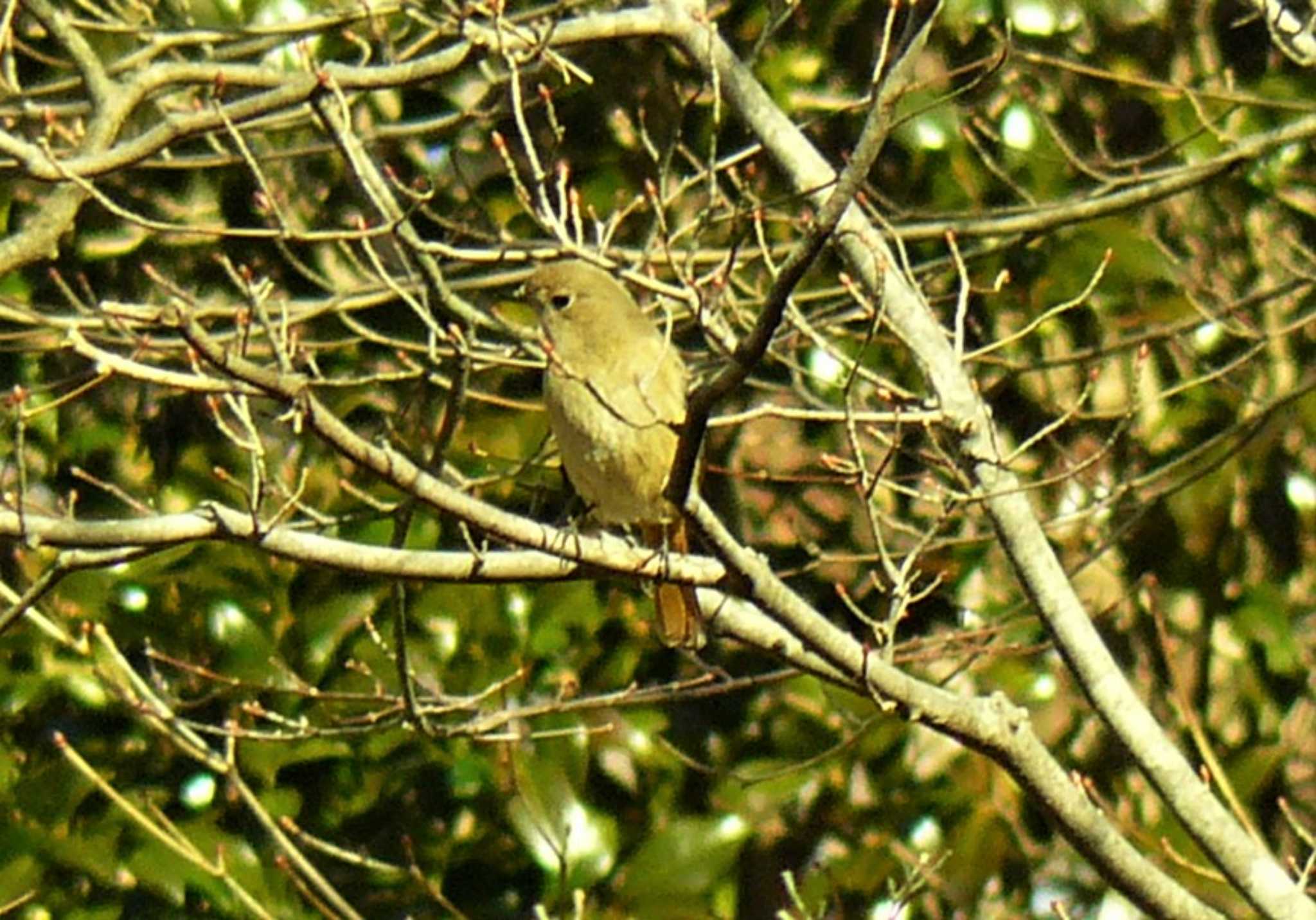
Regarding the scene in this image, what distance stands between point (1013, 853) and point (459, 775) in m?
1.34

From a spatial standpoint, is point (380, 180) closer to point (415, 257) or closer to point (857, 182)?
point (415, 257)

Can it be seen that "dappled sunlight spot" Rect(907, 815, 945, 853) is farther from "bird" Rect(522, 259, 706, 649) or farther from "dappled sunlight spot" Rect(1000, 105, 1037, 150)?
"dappled sunlight spot" Rect(1000, 105, 1037, 150)

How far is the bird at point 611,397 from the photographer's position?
15.4ft

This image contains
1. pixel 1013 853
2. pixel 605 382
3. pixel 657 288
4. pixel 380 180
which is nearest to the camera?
pixel 657 288

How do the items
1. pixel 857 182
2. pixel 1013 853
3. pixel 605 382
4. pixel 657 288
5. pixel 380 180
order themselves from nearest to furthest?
pixel 857 182 → pixel 657 288 → pixel 380 180 → pixel 605 382 → pixel 1013 853

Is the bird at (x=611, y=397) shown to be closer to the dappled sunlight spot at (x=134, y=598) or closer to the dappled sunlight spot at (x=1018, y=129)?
the dappled sunlight spot at (x=134, y=598)

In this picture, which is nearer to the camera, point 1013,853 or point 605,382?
point 605,382

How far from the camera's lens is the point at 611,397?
4773 mm

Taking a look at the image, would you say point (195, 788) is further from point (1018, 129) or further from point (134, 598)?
point (1018, 129)

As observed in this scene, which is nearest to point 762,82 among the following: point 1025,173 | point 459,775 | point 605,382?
point 1025,173

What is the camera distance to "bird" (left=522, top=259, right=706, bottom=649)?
4695 millimetres

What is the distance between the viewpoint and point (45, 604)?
534cm

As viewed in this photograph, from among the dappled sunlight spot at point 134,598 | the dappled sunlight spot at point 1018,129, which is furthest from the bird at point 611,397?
the dappled sunlight spot at point 1018,129

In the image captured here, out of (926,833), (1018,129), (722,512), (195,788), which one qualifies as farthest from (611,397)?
(1018,129)
